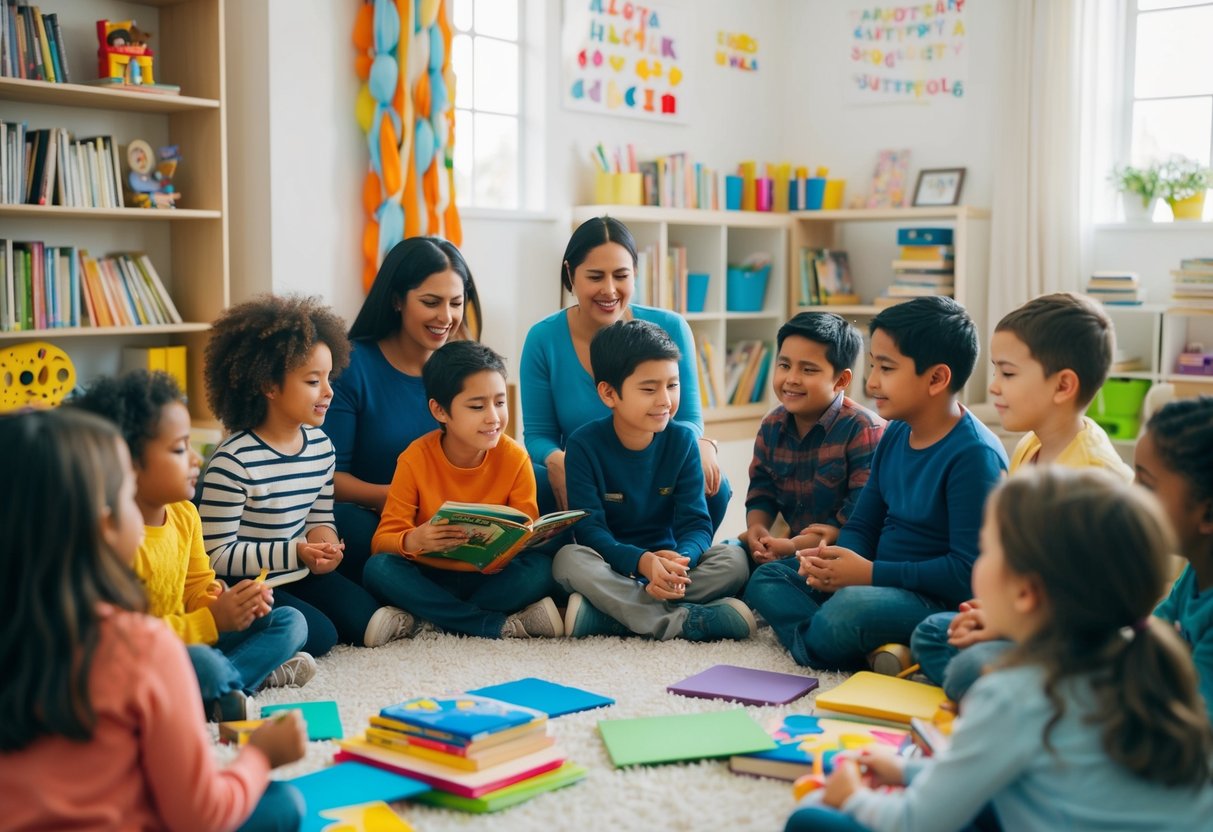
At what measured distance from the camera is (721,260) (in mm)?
4730

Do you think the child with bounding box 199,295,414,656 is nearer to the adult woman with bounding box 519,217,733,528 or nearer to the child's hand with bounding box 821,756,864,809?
the adult woman with bounding box 519,217,733,528

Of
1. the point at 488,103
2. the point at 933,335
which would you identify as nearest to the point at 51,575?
the point at 933,335

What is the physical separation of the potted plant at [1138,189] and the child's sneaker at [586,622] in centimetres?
289

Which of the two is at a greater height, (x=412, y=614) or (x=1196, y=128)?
(x=1196, y=128)

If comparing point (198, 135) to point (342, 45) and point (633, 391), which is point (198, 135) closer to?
point (342, 45)

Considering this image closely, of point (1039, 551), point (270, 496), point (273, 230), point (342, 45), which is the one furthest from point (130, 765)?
point (342, 45)

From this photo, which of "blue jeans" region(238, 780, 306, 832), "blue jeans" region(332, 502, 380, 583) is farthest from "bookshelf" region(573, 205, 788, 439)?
"blue jeans" region(238, 780, 306, 832)

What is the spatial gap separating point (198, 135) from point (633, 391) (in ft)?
5.62

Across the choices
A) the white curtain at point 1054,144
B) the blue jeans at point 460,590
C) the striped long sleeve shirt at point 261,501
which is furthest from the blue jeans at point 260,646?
the white curtain at point 1054,144

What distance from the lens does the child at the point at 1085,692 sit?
3.67 ft

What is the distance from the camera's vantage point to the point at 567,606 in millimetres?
2490

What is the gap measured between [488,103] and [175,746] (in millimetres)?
3499

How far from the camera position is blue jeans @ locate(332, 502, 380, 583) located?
2566 mm

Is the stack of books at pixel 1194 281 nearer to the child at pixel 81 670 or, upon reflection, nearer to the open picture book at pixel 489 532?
the open picture book at pixel 489 532
